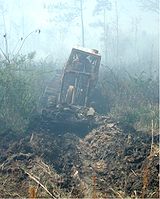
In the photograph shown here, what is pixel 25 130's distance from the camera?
7.93 metres

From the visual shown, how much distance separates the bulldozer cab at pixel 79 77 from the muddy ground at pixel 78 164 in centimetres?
367

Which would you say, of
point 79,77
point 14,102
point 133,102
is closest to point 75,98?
point 79,77

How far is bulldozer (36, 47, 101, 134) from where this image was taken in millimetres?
9172

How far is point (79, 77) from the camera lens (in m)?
13.0

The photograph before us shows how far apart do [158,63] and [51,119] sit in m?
17.8

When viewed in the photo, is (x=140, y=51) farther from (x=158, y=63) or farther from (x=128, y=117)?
(x=128, y=117)

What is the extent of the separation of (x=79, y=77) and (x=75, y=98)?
1.02 m

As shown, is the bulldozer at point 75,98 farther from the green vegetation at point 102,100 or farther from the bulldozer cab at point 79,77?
the green vegetation at point 102,100

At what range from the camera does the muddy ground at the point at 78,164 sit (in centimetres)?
487

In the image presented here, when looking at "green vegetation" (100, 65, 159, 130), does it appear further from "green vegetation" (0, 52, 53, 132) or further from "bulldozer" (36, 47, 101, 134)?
"green vegetation" (0, 52, 53, 132)

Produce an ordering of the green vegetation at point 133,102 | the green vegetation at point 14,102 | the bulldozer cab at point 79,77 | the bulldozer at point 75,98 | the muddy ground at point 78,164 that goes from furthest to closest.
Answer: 1. the bulldozer cab at point 79,77
2. the green vegetation at point 133,102
3. the bulldozer at point 75,98
4. the green vegetation at point 14,102
5. the muddy ground at point 78,164

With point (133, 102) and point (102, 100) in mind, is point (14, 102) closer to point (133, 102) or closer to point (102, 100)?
point (133, 102)

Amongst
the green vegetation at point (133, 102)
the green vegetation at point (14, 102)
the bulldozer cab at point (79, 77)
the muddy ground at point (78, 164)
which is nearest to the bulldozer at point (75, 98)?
the bulldozer cab at point (79, 77)

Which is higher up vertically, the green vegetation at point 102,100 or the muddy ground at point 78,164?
the green vegetation at point 102,100
